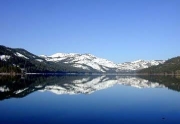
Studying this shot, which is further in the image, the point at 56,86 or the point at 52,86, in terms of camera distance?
the point at 52,86

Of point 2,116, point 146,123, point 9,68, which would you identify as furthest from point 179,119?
point 9,68

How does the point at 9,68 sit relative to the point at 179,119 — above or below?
above

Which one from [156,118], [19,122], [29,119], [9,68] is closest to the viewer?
[19,122]

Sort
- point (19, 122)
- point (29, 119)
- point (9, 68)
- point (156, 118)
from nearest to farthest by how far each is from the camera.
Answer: point (19, 122) → point (29, 119) → point (156, 118) → point (9, 68)

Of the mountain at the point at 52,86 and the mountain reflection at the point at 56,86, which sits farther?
the mountain reflection at the point at 56,86

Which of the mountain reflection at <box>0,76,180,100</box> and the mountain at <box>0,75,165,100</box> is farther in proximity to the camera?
the mountain reflection at <box>0,76,180,100</box>

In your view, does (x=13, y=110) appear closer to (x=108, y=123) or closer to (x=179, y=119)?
(x=108, y=123)

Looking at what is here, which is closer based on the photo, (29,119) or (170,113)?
(29,119)

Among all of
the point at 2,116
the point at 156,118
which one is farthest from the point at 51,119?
the point at 156,118

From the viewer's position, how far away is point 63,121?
26688 millimetres

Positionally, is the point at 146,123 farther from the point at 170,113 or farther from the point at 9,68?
the point at 9,68

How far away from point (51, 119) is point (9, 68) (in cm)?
16810

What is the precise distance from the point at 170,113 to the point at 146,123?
7.20 m

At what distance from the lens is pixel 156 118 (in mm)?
29328
